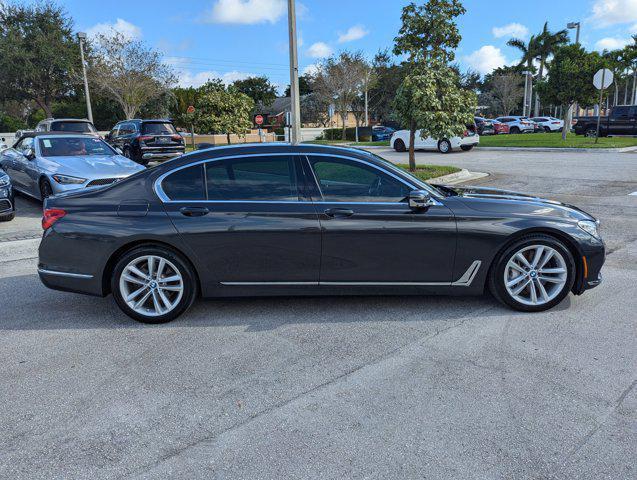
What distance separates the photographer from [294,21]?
43.9 ft

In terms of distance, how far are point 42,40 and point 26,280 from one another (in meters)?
35.6

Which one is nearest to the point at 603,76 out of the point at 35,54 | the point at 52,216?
the point at 52,216

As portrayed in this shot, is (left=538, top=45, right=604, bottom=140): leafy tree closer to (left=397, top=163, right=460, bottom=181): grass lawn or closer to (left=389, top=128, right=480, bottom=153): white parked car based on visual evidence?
(left=389, top=128, right=480, bottom=153): white parked car

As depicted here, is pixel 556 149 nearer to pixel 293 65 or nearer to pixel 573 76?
pixel 573 76

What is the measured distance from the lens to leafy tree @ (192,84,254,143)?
22.6 metres

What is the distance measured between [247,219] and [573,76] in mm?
24949

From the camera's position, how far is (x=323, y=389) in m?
3.36

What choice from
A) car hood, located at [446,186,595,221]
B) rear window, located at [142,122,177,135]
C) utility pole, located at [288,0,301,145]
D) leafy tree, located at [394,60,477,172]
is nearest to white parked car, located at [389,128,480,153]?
leafy tree, located at [394,60,477,172]

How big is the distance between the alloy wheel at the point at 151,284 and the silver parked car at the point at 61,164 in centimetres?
481

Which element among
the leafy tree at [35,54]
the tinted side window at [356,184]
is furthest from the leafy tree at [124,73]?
the tinted side window at [356,184]

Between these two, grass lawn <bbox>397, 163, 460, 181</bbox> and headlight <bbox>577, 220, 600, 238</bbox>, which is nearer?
headlight <bbox>577, 220, 600, 238</bbox>

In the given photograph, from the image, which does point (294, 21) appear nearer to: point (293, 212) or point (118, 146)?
point (118, 146)

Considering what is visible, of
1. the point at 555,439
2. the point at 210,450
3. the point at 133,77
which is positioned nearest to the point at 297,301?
the point at 210,450

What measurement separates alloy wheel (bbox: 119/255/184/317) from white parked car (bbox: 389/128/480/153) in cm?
1862
